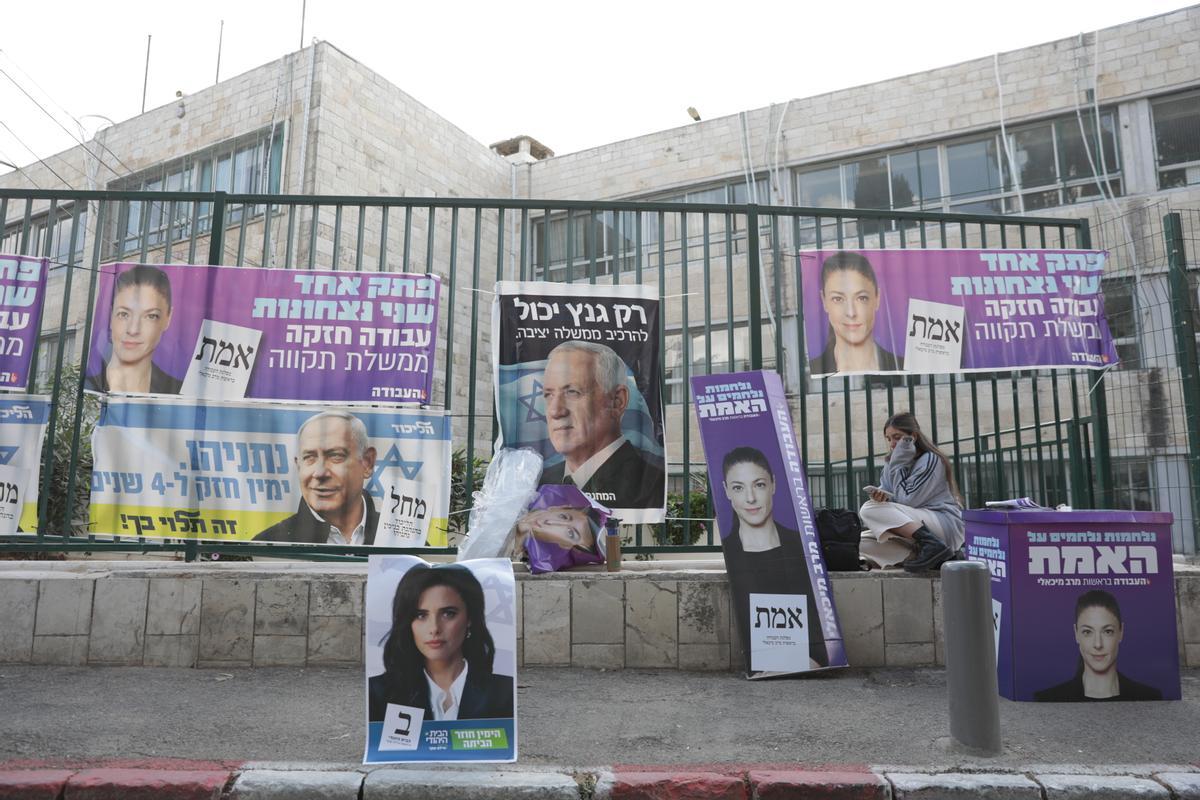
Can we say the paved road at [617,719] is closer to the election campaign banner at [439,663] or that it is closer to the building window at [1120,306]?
the election campaign banner at [439,663]

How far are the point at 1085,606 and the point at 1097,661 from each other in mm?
283

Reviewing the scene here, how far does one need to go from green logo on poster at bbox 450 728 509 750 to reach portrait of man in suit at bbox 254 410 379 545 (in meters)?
2.10

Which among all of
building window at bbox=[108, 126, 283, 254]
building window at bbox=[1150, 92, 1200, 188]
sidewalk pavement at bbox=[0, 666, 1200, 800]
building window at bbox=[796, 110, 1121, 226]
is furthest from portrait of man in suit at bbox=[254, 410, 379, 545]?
building window at bbox=[1150, 92, 1200, 188]

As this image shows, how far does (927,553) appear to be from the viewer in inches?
194

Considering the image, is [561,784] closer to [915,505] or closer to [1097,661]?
[1097,661]

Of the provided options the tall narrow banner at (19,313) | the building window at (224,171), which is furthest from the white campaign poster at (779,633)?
the building window at (224,171)

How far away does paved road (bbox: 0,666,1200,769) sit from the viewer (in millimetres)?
3301

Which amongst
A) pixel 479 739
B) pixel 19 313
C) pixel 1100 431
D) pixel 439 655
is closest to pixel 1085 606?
pixel 1100 431

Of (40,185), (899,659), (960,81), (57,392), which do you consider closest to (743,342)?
(960,81)

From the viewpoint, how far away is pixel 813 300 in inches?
218

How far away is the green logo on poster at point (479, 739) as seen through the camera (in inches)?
123

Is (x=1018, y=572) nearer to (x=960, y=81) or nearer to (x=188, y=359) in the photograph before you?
(x=188, y=359)

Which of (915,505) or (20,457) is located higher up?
(20,457)

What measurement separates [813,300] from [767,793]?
3.43m
